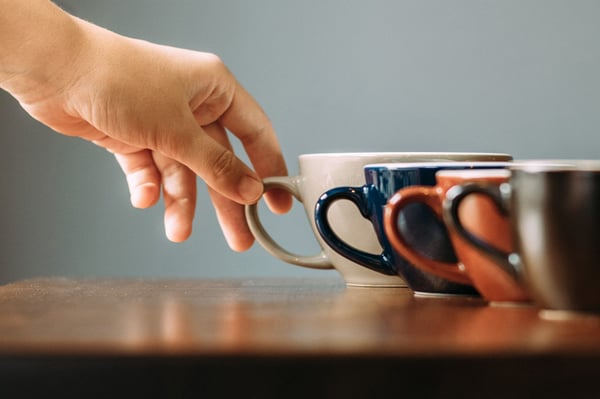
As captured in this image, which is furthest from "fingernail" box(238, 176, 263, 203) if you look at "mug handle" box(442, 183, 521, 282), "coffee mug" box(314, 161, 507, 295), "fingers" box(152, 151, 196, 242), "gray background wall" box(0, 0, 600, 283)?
"gray background wall" box(0, 0, 600, 283)

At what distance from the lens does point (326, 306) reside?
0.59 metres

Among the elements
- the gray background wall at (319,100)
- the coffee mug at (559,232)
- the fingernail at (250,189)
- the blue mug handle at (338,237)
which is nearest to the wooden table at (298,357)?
the coffee mug at (559,232)

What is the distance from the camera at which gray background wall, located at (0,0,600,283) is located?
260 cm

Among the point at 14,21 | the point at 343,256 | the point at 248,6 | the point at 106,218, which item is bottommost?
the point at 106,218

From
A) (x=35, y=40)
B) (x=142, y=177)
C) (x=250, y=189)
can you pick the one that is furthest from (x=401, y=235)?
(x=142, y=177)

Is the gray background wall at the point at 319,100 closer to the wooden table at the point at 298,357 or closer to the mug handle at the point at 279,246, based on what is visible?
the mug handle at the point at 279,246

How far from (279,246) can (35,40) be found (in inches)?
12.4

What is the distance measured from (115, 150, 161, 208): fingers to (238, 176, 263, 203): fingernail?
0.79 feet

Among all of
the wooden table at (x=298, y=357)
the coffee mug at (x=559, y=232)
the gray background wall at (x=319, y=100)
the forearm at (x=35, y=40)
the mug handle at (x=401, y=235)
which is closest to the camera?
the wooden table at (x=298, y=357)

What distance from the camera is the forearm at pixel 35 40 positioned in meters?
0.85

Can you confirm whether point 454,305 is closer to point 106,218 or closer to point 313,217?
point 313,217

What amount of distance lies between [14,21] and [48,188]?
1.88 m

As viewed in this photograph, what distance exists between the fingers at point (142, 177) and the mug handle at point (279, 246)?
0.90 ft

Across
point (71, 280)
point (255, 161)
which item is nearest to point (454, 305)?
point (71, 280)
